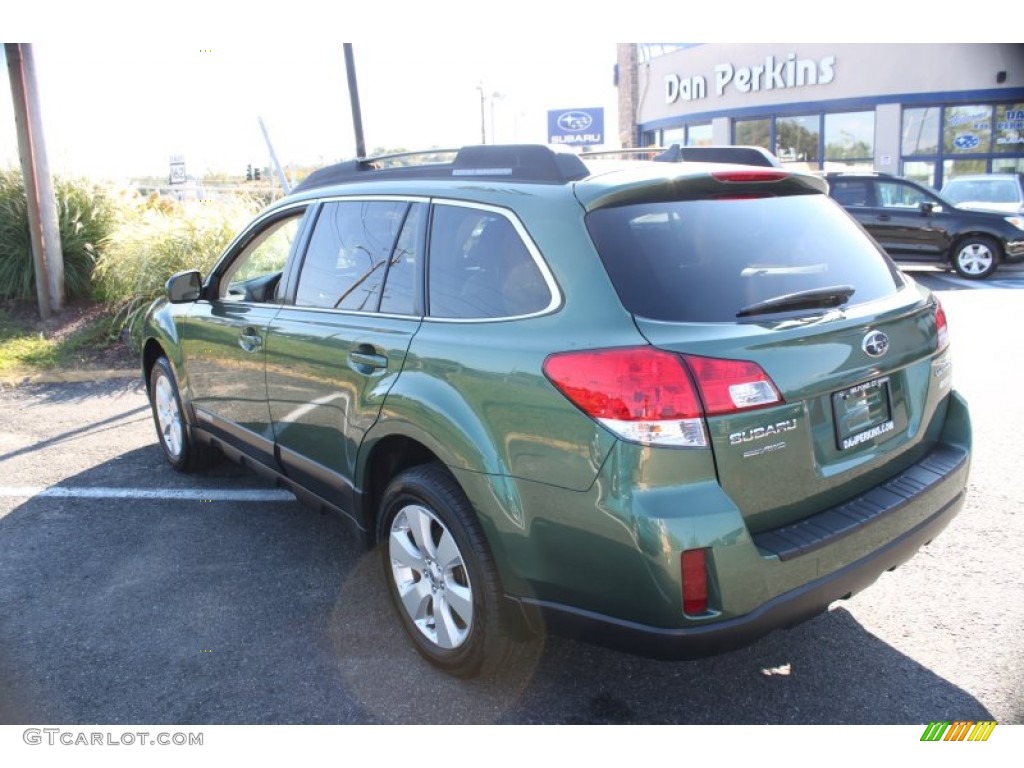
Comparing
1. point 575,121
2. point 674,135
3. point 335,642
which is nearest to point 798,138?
point 674,135

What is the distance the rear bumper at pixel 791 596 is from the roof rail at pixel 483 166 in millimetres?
1374

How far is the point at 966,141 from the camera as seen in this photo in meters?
23.0

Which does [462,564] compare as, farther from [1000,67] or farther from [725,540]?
[1000,67]

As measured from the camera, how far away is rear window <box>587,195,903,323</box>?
99.8 inches

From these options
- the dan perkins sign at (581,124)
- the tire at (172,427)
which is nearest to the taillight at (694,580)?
the tire at (172,427)

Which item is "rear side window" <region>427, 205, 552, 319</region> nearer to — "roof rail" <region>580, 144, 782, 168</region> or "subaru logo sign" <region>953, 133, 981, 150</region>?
"roof rail" <region>580, 144, 782, 168</region>

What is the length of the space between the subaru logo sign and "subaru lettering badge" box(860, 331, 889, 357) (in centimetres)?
2388

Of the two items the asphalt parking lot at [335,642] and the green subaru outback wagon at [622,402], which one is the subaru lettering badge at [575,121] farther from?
the green subaru outback wagon at [622,402]

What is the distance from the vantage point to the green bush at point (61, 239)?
416 inches

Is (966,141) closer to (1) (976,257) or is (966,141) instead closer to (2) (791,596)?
(1) (976,257)

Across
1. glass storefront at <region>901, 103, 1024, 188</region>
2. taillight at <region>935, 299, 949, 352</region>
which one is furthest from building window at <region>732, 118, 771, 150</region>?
taillight at <region>935, 299, 949, 352</region>

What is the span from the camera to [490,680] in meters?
3.00

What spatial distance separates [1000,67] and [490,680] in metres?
24.8

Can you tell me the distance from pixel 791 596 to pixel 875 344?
88 centimetres
